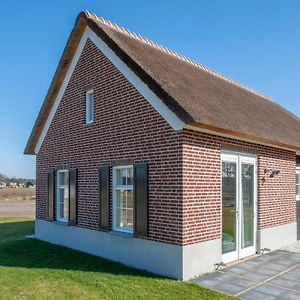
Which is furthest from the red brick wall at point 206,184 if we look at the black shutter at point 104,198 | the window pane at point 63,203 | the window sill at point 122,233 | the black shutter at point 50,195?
the black shutter at point 50,195

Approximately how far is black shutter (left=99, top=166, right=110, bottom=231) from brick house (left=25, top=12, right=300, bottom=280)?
3 centimetres

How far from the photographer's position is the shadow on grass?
8.72 meters

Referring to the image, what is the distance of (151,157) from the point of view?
8695 millimetres

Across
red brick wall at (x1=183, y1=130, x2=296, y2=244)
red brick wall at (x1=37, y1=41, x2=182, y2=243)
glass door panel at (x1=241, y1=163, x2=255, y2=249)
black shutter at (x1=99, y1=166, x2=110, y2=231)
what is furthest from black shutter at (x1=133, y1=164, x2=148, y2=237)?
glass door panel at (x1=241, y1=163, x2=255, y2=249)

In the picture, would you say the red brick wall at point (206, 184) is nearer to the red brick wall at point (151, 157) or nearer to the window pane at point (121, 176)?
the red brick wall at point (151, 157)

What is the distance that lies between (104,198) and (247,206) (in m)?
3.76

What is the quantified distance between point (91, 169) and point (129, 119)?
7.22 feet

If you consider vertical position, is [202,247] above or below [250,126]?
below

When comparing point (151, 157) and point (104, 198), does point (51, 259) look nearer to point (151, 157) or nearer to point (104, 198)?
point (104, 198)

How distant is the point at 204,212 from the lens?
8.43 m

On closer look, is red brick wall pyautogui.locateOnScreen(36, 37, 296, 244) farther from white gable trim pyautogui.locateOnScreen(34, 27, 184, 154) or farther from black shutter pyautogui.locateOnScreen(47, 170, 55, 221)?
black shutter pyautogui.locateOnScreen(47, 170, 55, 221)

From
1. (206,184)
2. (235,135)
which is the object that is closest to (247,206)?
(206,184)

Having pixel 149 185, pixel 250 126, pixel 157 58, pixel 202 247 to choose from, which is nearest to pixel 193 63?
pixel 157 58

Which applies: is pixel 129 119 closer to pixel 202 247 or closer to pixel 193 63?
pixel 202 247
